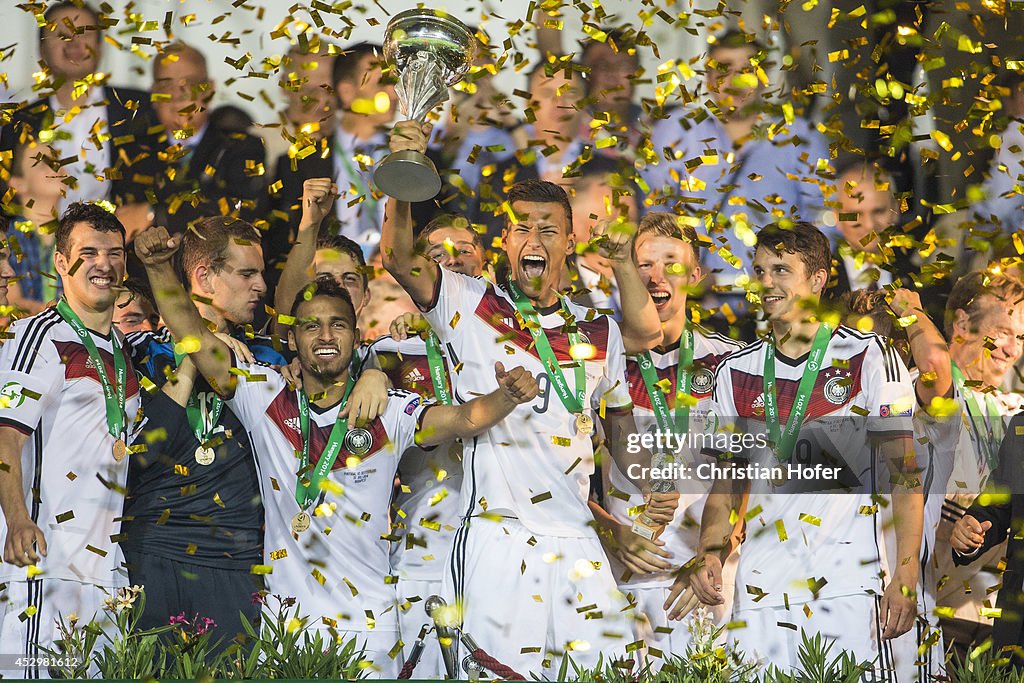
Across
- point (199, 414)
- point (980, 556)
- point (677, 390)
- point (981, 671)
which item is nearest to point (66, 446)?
point (199, 414)

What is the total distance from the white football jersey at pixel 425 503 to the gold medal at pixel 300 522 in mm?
260

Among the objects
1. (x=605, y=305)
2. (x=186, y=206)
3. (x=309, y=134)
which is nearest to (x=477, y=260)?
(x=605, y=305)

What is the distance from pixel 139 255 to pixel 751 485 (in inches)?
78.8

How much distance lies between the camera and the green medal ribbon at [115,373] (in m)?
3.34

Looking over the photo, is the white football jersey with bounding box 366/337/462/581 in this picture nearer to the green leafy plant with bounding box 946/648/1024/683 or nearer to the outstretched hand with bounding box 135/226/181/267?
the outstretched hand with bounding box 135/226/181/267

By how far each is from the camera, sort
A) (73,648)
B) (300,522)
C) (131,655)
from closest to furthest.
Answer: (131,655) → (73,648) → (300,522)

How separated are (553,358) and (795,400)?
29.8 inches

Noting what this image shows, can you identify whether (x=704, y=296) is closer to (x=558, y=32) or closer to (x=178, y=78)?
(x=558, y=32)

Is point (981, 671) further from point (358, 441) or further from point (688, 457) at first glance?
point (358, 441)

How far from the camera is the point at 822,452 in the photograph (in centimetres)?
337

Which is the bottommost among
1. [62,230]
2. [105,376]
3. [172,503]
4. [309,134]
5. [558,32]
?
[172,503]

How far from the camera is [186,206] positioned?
3494mm

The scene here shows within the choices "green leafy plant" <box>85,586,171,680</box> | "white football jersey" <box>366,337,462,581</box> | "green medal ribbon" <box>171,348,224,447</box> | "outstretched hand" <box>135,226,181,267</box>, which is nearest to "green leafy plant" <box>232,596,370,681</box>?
"green leafy plant" <box>85,586,171,680</box>

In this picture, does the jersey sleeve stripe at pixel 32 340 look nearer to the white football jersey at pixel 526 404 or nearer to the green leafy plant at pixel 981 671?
the white football jersey at pixel 526 404
